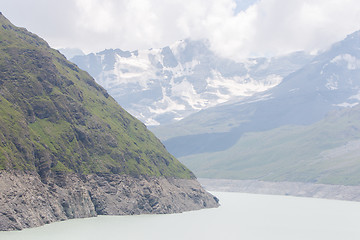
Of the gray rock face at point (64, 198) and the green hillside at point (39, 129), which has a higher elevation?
the green hillside at point (39, 129)

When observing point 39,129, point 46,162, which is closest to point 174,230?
point 46,162

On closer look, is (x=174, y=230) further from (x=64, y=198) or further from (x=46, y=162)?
(x=46, y=162)

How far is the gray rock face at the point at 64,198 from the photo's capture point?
436ft

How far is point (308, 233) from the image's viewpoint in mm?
172875

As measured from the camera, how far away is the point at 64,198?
158 metres

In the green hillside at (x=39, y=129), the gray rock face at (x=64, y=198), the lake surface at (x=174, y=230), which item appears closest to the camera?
the gray rock face at (x=64, y=198)

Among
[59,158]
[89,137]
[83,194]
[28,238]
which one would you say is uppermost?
[89,137]

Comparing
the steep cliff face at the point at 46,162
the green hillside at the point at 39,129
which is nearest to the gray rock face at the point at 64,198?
the steep cliff face at the point at 46,162

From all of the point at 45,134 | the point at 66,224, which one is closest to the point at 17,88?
the point at 45,134

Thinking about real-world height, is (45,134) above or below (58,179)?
above

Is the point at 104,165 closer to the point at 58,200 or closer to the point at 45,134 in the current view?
the point at 45,134

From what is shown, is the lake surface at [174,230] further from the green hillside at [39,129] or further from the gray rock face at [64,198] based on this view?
the green hillside at [39,129]

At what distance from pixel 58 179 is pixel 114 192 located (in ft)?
85.5

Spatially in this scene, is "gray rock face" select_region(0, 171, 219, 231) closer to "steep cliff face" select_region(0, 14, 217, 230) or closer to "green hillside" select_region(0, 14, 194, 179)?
"steep cliff face" select_region(0, 14, 217, 230)
